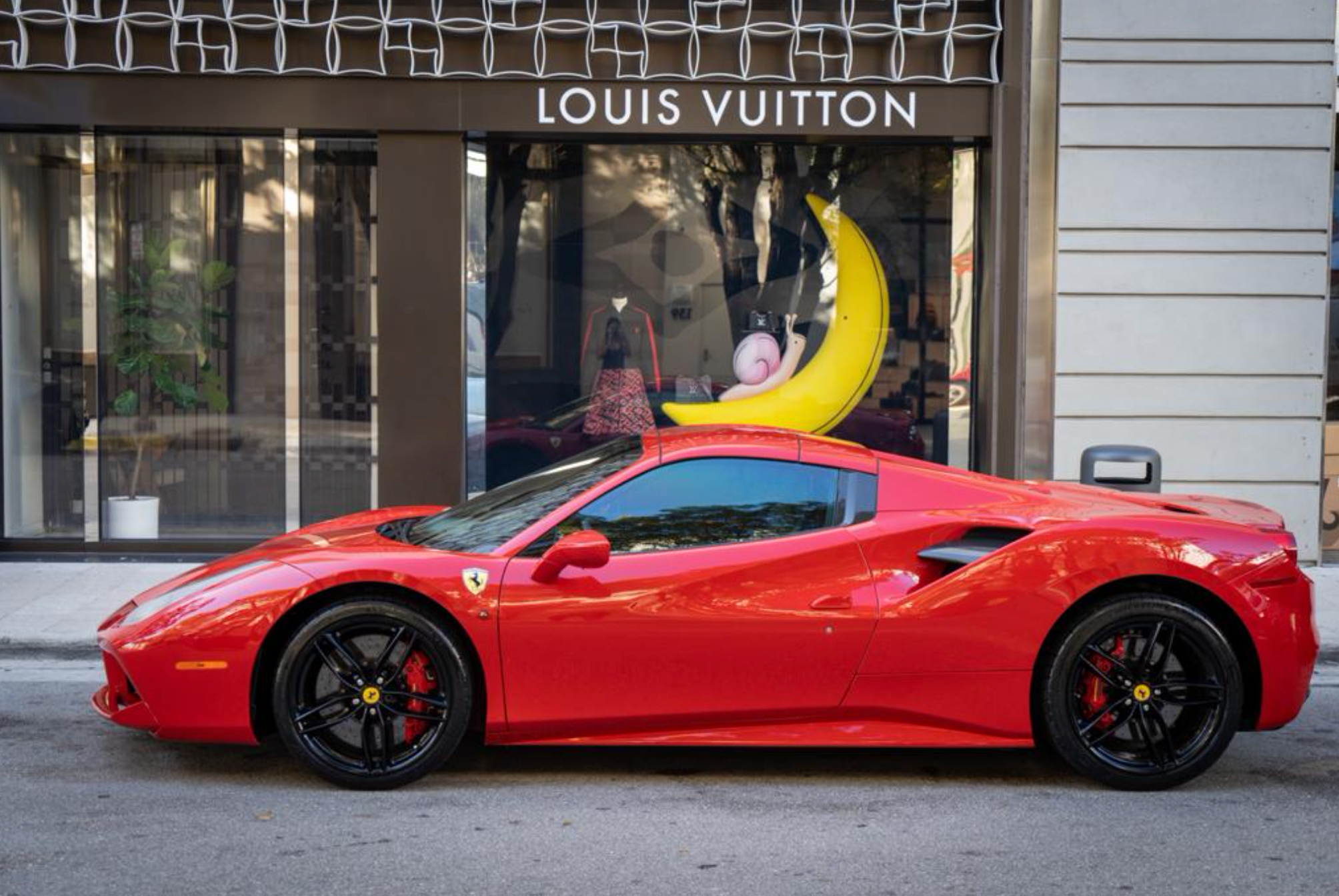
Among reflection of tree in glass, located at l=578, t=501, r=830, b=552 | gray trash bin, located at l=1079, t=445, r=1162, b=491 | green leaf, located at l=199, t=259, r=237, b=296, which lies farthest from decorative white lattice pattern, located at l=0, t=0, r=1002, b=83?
reflection of tree in glass, located at l=578, t=501, r=830, b=552

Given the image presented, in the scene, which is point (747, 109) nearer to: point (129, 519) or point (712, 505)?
point (129, 519)

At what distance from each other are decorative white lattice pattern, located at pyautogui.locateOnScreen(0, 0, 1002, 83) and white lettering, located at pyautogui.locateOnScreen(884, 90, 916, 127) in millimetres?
112

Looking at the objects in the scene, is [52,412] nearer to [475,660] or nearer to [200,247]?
[200,247]

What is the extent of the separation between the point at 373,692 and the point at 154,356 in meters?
6.56

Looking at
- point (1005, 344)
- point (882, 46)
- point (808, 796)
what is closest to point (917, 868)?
point (808, 796)

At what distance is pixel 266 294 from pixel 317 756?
6.44 meters

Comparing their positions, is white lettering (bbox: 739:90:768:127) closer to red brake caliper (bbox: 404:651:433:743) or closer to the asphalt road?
the asphalt road

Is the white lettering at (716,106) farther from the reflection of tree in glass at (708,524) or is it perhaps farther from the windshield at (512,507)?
the reflection of tree in glass at (708,524)

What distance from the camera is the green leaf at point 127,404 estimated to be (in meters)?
11.2

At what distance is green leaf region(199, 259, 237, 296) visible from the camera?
11.2 metres

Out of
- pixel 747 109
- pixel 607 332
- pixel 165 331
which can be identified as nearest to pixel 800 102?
pixel 747 109

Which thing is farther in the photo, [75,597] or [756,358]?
[756,358]

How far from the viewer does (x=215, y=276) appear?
11.2m

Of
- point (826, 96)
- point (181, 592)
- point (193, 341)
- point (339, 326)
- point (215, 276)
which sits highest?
point (826, 96)
